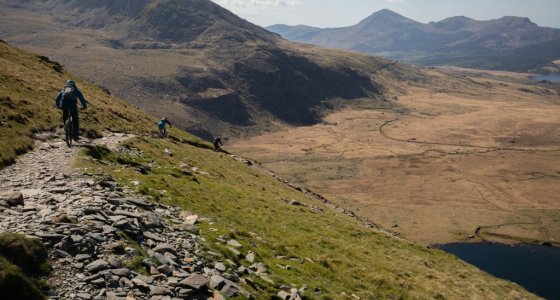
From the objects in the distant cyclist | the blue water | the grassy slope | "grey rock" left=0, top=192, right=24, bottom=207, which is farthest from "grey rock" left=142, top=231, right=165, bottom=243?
the blue water

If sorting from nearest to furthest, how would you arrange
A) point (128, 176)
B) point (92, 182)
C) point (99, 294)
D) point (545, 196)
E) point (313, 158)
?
point (99, 294), point (92, 182), point (128, 176), point (545, 196), point (313, 158)

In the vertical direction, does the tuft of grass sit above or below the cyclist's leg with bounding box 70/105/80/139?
below

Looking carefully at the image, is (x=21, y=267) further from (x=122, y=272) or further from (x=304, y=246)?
(x=304, y=246)

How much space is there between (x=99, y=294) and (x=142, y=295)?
4.36ft

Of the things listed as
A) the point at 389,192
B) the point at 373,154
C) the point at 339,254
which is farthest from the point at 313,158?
the point at 339,254

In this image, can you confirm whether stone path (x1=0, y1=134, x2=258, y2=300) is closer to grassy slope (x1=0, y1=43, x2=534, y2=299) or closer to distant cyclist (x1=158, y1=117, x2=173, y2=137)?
grassy slope (x1=0, y1=43, x2=534, y2=299)

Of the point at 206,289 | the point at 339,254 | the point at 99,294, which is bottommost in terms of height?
the point at 339,254

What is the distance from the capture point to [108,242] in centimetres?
1473

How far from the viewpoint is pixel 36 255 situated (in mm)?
12578

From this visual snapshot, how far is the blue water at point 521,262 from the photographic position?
7519 cm

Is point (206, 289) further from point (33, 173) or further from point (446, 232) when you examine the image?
point (446, 232)

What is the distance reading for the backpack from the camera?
28141 millimetres

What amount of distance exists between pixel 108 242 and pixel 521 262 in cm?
8974

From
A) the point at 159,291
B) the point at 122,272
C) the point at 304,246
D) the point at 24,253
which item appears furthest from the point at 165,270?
the point at 304,246
